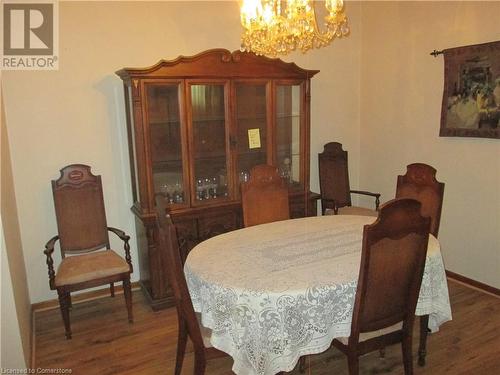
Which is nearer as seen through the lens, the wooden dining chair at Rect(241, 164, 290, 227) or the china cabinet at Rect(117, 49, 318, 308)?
the wooden dining chair at Rect(241, 164, 290, 227)

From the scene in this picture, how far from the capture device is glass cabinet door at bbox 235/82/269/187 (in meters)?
3.39

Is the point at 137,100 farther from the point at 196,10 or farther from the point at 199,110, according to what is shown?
the point at 196,10

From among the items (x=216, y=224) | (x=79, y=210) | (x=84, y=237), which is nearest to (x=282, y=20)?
(x=216, y=224)

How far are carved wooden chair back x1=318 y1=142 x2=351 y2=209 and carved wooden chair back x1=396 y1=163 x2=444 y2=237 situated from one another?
1173 millimetres

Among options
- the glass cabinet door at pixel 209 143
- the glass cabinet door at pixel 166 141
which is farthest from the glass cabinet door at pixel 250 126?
the glass cabinet door at pixel 166 141

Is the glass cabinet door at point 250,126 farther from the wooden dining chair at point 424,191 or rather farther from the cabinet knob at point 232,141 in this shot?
the wooden dining chair at point 424,191

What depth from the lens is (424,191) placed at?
272 cm

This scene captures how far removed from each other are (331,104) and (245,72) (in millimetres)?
1304

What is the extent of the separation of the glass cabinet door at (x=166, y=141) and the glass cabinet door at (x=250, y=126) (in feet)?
1.64

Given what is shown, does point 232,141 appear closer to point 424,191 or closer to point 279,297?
point 424,191

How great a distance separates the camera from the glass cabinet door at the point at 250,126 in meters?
3.39

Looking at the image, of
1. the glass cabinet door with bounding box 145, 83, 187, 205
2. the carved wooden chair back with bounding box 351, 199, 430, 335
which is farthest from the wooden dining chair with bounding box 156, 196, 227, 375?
the glass cabinet door with bounding box 145, 83, 187, 205

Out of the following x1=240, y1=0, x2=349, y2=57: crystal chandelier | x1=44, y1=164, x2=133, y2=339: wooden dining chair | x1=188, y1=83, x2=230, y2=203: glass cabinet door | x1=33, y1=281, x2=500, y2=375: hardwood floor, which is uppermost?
x1=240, y1=0, x2=349, y2=57: crystal chandelier

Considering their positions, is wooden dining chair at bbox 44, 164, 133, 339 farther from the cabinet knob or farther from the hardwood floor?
the cabinet knob
